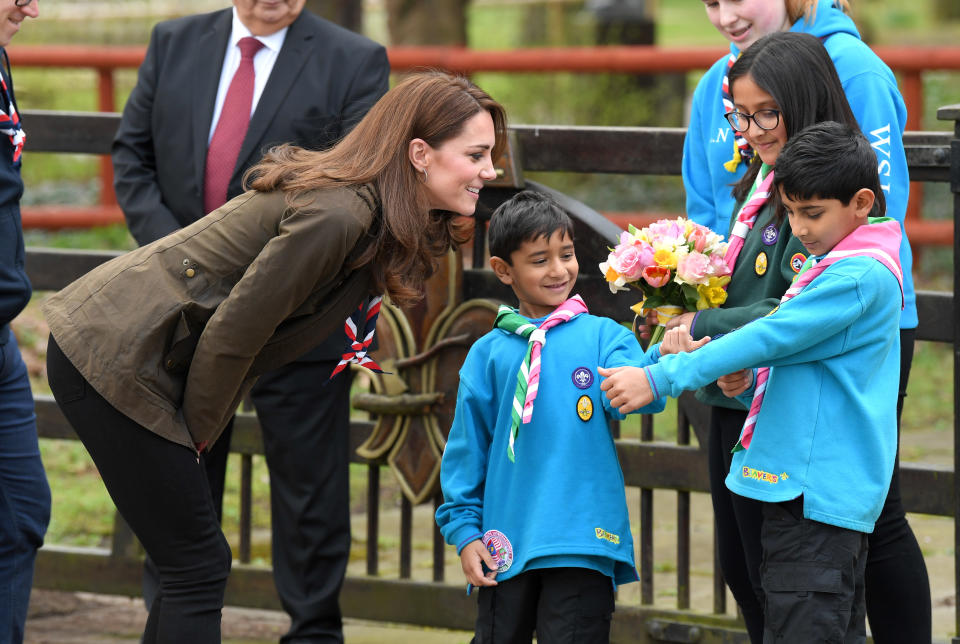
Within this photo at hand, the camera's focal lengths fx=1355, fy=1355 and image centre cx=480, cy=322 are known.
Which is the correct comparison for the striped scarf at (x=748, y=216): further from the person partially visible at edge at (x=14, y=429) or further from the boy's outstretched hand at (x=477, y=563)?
the person partially visible at edge at (x=14, y=429)

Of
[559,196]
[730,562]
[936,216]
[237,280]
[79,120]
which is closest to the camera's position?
[237,280]

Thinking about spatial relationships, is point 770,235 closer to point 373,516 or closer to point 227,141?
point 227,141

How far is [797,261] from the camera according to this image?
2930mm

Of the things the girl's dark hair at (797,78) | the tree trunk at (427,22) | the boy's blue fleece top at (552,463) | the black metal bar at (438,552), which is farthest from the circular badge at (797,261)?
the tree trunk at (427,22)

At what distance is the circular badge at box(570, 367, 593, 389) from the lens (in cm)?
312

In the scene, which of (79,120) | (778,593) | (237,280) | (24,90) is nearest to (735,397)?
(778,593)

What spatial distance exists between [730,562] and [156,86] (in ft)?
7.31

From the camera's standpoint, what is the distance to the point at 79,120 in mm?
4586

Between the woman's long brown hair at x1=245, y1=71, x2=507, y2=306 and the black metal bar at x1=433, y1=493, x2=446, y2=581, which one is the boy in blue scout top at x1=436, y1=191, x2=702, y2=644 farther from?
the black metal bar at x1=433, y1=493, x2=446, y2=581

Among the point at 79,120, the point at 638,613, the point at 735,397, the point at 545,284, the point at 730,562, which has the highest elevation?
the point at 79,120

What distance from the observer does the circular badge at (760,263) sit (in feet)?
9.84

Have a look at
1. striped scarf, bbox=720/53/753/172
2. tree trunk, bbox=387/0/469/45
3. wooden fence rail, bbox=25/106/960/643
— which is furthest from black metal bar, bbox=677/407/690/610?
tree trunk, bbox=387/0/469/45

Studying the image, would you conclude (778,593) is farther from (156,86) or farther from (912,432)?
(912,432)

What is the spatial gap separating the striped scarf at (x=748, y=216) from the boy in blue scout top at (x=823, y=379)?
19cm
